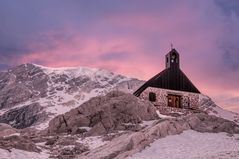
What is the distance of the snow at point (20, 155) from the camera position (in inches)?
1109

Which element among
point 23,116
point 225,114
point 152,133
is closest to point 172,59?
point 152,133

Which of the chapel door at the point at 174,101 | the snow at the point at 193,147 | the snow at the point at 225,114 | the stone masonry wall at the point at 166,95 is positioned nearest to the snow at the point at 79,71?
the snow at the point at 225,114

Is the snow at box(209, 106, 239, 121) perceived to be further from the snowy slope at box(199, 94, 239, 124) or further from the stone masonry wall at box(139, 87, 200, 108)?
the stone masonry wall at box(139, 87, 200, 108)

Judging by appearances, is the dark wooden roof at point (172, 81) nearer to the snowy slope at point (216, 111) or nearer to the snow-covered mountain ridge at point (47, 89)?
the snowy slope at point (216, 111)

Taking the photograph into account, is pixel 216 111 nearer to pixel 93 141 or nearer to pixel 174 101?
pixel 174 101

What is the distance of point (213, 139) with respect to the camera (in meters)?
30.8

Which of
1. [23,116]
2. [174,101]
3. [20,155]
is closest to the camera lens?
[20,155]

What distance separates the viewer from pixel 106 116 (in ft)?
143

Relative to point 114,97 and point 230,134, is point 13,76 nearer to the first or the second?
point 114,97

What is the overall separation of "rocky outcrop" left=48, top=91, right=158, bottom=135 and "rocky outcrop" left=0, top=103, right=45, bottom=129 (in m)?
67.4

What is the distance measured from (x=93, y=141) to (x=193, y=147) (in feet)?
38.4

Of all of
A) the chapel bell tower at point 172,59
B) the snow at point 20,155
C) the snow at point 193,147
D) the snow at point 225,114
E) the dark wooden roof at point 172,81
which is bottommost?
the snow at point 20,155

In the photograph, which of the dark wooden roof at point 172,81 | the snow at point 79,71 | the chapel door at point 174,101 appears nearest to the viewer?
the chapel door at point 174,101

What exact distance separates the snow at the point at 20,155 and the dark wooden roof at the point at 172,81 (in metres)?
30.8
